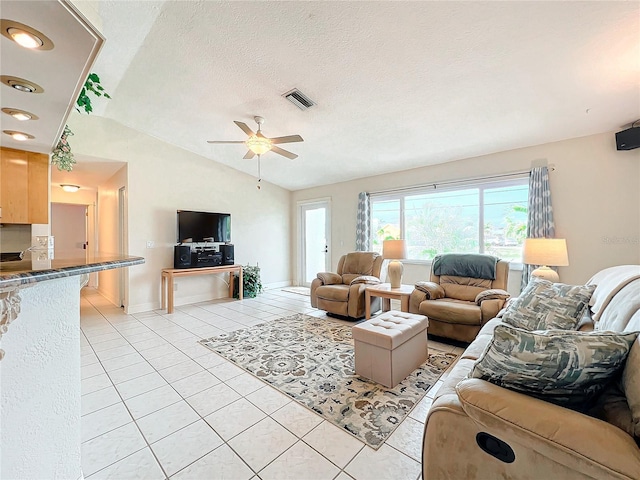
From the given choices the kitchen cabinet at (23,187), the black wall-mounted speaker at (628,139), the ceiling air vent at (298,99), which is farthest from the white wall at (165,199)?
the black wall-mounted speaker at (628,139)

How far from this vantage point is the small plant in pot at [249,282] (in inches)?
220

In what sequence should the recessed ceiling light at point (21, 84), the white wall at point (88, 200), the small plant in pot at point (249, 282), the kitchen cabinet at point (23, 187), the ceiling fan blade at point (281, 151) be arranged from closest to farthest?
the recessed ceiling light at point (21, 84) < the kitchen cabinet at point (23, 187) < the ceiling fan blade at point (281, 151) < the small plant in pot at point (249, 282) < the white wall at point (88, 200)

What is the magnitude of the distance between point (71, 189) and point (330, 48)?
6.12 meters

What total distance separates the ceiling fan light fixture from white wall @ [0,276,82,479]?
2374mm

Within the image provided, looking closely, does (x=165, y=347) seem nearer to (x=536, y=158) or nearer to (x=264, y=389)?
(x=264, y=389)

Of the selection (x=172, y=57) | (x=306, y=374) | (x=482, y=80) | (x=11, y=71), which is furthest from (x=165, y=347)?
(x=482, y=80)

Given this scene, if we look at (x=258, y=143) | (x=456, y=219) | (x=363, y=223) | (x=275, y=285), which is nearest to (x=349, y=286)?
(x=363, y=223)

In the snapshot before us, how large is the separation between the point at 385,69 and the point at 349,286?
110 inches

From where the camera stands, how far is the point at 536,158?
12.2 ft

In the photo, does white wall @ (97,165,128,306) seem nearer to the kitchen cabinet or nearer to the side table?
the kitchen cabinet

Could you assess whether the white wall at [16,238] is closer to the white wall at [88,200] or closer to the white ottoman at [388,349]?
the white wall at [88,200]

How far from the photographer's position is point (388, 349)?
2166 mm

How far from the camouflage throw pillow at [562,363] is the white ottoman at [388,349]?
1.18 metres

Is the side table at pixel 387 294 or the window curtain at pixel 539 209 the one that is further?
the window curtain at pixel 539 209
